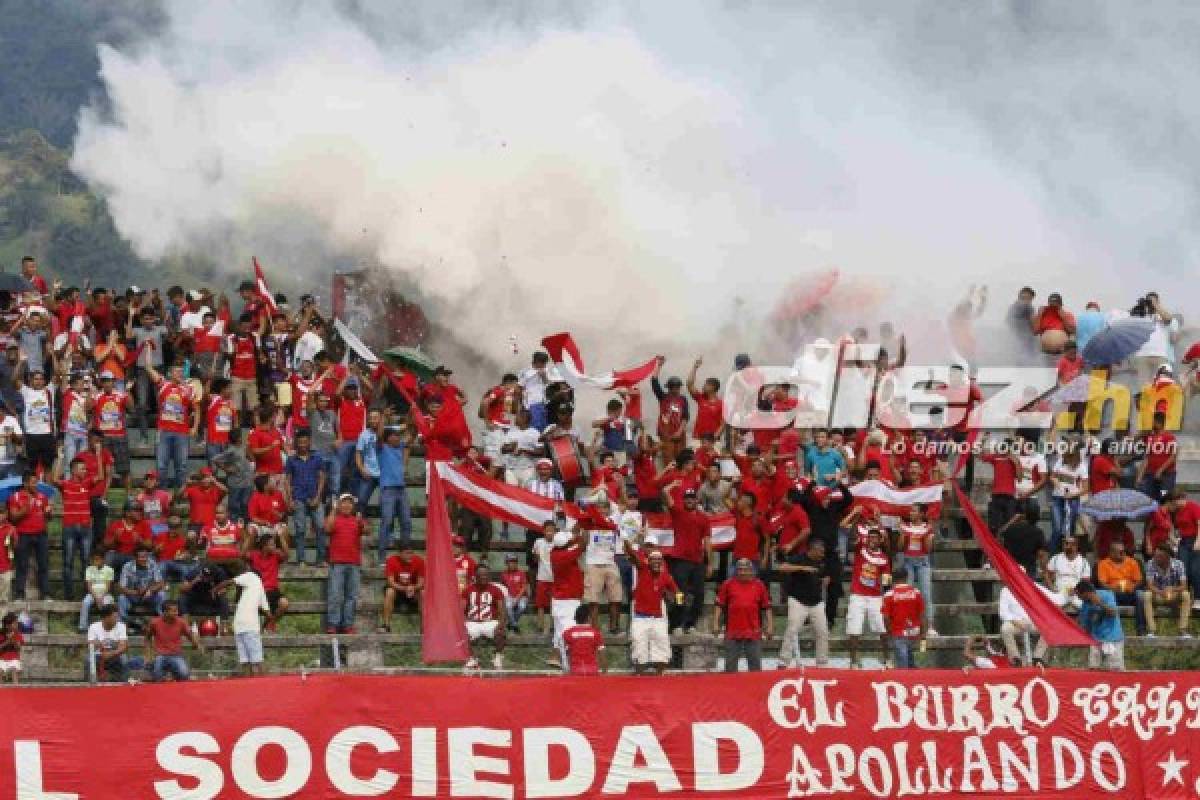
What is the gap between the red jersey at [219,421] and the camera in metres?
26.0

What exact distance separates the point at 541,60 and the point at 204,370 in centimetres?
1117

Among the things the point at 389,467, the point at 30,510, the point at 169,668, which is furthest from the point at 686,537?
the point at 30,510

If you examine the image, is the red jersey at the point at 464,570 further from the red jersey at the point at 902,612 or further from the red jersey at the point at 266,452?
the red jersey at the point at 902,612

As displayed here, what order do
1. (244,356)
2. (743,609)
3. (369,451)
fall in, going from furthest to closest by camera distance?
(244,356) → (369,451) → (743,609)

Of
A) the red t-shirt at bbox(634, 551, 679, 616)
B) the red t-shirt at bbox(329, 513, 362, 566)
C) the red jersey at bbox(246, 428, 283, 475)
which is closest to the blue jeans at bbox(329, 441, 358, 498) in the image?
the red jersey at bbox(246, 428, 283, 475)

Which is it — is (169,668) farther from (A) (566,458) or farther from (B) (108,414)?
(A) (566,458)

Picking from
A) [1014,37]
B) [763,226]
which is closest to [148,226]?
[763,226]

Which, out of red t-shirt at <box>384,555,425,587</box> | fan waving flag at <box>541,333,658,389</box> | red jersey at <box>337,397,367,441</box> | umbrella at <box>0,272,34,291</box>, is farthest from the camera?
umbrella at <box>0,272,34,291</box>

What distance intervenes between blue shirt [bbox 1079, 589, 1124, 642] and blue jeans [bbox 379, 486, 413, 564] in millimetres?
7101

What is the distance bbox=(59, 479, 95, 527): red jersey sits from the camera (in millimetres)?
24250

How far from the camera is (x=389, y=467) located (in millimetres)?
25578

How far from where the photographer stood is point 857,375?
1109 inches

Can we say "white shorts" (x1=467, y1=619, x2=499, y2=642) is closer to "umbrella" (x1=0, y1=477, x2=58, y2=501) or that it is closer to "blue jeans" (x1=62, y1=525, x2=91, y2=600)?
"blue jeans" (x1=62, y1=525, x2=91, y2=600)

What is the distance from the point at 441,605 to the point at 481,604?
1.38 meters
